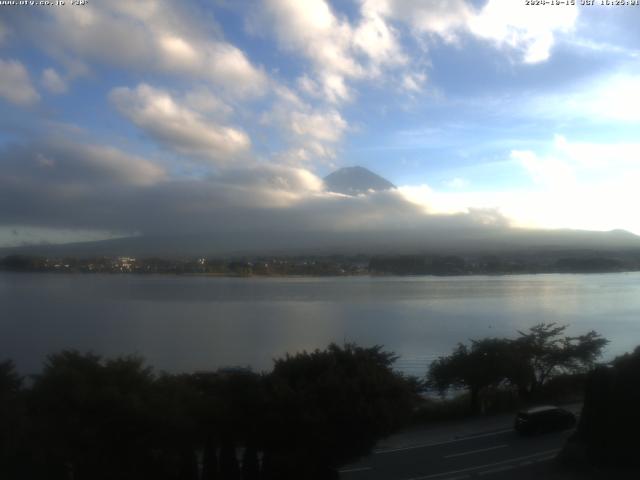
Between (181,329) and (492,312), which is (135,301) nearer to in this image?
(181,329)

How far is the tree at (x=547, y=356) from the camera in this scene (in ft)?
54.2

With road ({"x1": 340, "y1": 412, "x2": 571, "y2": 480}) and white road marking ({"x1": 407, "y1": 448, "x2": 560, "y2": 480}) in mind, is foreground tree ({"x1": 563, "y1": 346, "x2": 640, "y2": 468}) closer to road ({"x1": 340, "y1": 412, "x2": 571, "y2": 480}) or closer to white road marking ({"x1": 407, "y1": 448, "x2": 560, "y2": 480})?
road ({"x1": 340, "y1": 412, "x2": 571, "y2": 480})

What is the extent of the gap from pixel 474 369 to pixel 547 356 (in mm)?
3566

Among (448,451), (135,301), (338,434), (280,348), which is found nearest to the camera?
(338,434)

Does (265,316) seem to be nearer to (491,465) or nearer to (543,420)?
(543,420)

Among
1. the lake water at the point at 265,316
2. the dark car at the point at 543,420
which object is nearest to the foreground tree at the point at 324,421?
the dark car at the point at 543,420

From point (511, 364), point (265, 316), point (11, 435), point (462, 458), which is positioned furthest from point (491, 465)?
point (265, 316)

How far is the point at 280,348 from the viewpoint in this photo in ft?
84.0

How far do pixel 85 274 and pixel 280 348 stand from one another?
1651 inches

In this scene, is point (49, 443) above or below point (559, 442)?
above

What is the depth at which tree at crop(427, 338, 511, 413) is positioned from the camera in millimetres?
15617

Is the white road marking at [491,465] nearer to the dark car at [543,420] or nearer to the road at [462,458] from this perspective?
the road at [462,458]

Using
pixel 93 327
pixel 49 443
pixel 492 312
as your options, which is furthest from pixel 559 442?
pixel 492 312

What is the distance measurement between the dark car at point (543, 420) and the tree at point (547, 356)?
4.53 m
